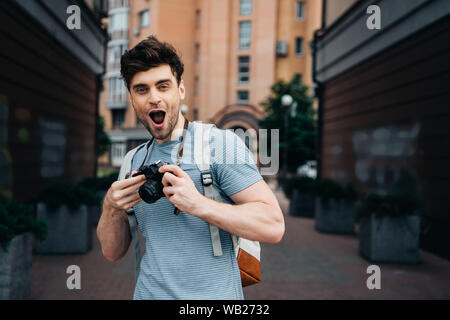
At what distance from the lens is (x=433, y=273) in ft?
20.6

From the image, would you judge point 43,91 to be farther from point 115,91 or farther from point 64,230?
point 115,91

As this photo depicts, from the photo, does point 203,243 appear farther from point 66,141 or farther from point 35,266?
point 66,141

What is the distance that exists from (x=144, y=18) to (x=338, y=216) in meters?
34.0

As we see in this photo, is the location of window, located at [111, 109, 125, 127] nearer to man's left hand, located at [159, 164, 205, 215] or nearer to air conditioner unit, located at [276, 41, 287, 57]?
air conditioner unit, located at [276, 41, 287, 57]

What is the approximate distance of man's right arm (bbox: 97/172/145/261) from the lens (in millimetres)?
1723

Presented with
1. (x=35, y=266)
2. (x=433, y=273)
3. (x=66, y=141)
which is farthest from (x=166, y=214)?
(x=66, y=141)

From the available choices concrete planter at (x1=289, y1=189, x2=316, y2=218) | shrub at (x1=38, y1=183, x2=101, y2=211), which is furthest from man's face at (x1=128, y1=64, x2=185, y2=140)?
concrete planter at (x1=289, y1=189, x2=316, y2=218)

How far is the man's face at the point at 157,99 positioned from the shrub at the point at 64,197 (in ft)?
18.8

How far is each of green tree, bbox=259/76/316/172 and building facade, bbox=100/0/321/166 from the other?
27.4ft

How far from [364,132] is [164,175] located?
10140mm

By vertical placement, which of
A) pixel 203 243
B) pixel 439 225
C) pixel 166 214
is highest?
pixel 166 214

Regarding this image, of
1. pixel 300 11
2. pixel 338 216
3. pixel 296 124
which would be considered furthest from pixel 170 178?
pixel 300 11

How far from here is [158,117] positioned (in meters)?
1.88
